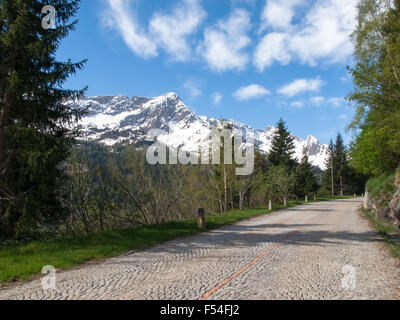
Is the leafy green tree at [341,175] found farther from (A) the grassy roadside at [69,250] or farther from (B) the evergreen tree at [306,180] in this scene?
(A) the grassy roadside at [69,250]

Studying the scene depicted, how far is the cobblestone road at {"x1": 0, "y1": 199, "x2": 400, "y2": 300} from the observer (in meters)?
4.54

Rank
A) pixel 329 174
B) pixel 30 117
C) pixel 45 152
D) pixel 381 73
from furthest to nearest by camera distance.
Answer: pixel 329 174 < pixel 381 73 < pixel 30 117 < pixel 45 152

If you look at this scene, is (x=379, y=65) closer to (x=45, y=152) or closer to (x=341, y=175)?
(x=45, y=152)

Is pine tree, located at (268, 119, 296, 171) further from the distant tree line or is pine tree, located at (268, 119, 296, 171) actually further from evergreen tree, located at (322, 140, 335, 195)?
the distant tree line

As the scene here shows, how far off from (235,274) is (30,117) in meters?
8.57

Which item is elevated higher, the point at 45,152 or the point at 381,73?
the point at 381,73

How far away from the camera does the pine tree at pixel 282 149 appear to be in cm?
5197

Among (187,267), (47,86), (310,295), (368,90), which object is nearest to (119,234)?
(187,267)

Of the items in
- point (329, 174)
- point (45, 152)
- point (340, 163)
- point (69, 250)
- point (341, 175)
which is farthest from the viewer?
point (329, 174)

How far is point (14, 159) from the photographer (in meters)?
9.98

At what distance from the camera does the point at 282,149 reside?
53.0 m

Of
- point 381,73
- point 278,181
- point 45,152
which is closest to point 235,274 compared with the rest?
point 45,152

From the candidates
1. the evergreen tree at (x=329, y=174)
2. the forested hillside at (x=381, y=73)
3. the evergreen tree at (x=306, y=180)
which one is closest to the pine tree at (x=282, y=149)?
the evergreen tree at (x=306, y=180)
